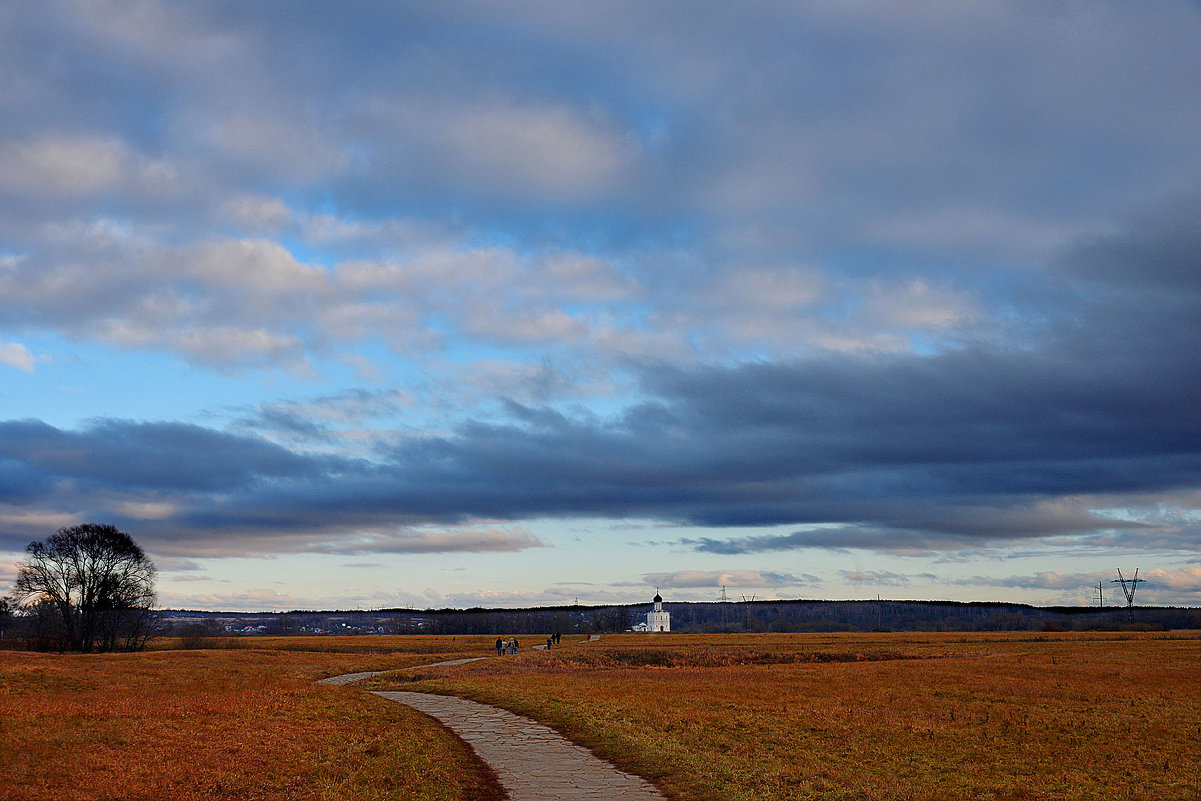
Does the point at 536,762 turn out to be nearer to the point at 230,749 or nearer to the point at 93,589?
the point at 230,749

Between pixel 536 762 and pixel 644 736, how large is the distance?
4798 millimetres

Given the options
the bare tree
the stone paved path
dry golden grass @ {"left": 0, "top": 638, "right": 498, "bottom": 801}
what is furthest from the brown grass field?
the bare tree

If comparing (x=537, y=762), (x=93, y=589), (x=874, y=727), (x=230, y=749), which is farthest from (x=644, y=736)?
(x=93, y=589)

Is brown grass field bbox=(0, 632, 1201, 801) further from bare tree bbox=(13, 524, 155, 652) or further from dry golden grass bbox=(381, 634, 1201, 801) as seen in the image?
bare tree bbox=(13, 524, 155, 652)

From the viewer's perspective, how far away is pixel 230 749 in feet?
71.3

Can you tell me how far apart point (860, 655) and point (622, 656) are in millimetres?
23077

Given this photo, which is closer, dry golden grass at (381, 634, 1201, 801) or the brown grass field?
the brown grass field

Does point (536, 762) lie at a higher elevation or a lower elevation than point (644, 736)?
higher

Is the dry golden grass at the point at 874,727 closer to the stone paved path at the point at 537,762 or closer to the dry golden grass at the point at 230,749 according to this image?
the stone paved path at the point at 537,762

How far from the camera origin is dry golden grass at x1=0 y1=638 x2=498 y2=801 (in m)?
17.6

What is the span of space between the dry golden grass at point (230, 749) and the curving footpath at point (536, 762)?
739mm

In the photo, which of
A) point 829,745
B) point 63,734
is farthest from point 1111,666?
point 63,734

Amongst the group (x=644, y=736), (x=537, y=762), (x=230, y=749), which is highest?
(x=230, y=749)

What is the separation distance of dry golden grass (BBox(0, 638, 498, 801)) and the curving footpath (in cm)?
74
